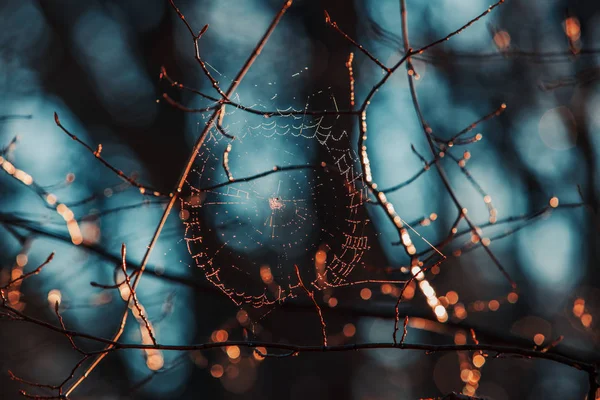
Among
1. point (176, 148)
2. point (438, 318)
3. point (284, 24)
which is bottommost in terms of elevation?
point (438, 318)

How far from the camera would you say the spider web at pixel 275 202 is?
2.57 m

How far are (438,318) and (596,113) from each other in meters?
6.09

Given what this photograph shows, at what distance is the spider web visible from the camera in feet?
8.45

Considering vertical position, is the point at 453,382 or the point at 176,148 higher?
the point at 176,148

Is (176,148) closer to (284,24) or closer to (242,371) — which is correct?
(284,24)

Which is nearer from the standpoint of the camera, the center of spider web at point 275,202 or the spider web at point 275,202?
the spider web at point 275,202

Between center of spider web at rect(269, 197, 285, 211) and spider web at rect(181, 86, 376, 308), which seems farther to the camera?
center of spider web at rect(269, 197, 285, 211)

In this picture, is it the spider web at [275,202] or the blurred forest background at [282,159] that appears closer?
the spider web at [275,202]

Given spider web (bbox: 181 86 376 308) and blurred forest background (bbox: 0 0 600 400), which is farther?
blurred forest background (bbox: 0 0 600 400)

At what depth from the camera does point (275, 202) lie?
2990 mm

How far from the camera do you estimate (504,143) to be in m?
8.61

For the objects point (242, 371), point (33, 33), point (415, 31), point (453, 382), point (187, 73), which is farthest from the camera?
point (453, 382)

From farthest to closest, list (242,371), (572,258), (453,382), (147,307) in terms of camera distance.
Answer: (453,382)
(572,258)
(242,371)
(147,307)

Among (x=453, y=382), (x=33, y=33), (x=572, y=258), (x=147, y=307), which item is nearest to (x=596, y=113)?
(x=572, y=258)
